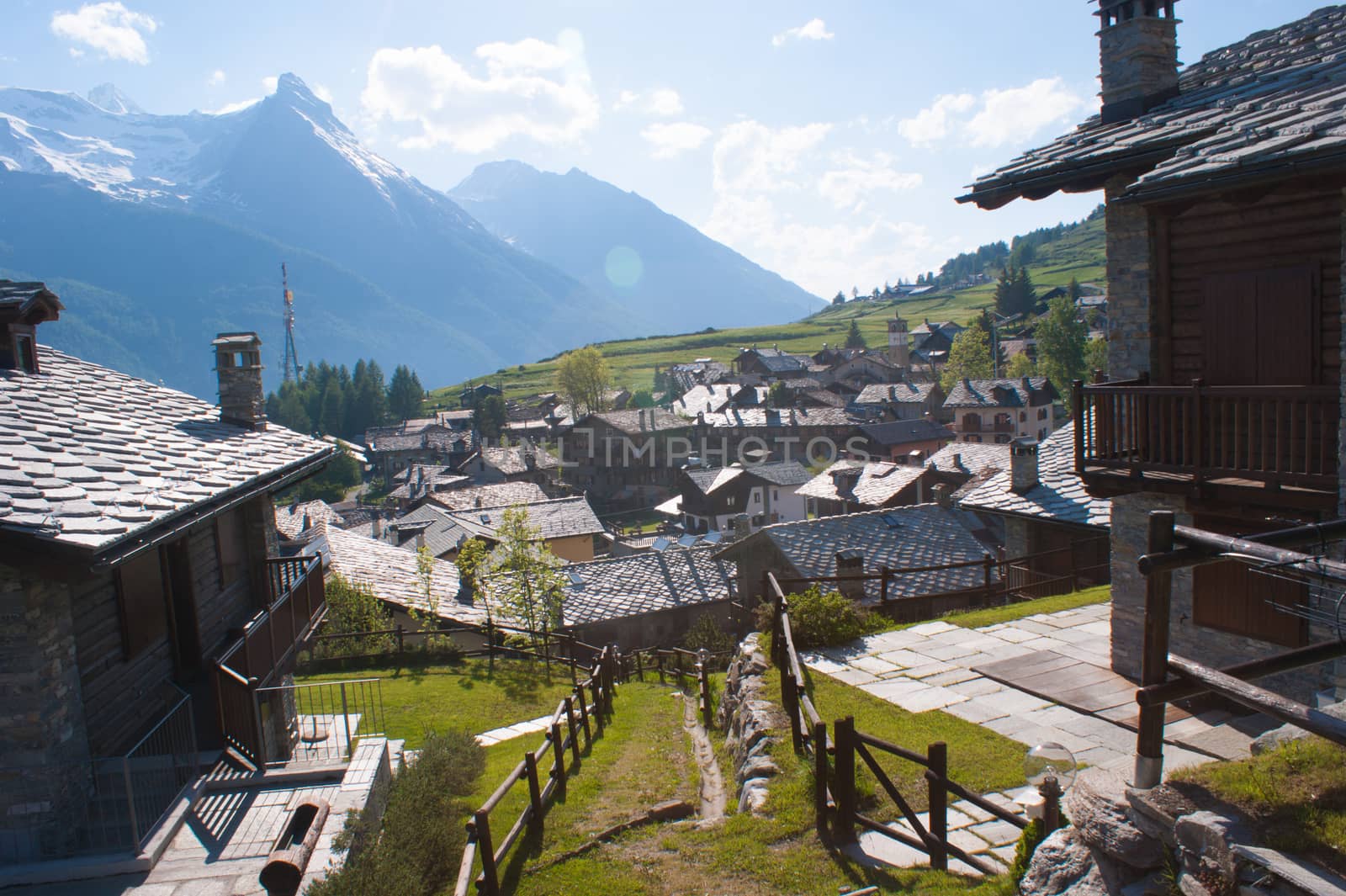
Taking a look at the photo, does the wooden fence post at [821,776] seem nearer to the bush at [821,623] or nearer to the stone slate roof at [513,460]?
the bush at [821,623]

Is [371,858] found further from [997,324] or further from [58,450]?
[997,324]

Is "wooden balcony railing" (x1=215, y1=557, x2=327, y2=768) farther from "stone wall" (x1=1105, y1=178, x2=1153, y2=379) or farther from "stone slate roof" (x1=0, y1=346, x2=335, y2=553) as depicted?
"stone wall" (x1=1105, y1=178, x2=1153, y2=379)

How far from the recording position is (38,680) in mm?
7852

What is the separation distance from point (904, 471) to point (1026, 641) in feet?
133

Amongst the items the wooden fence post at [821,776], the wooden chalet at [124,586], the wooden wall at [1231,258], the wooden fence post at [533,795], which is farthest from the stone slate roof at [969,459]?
the wooden fence post at [821,776]

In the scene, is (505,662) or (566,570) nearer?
(505,662)

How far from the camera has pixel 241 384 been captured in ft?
49.6

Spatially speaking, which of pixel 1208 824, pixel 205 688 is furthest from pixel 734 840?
pixel 205 688

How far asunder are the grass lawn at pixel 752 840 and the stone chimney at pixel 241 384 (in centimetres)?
819

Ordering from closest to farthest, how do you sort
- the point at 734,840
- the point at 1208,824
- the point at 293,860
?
the point at 1208,824
the point at 293,860
the point at 734,840

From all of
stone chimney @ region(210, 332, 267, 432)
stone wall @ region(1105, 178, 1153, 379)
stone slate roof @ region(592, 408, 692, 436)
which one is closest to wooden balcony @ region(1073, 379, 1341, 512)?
stone wall @ region(1105, 178, 1153, 379)

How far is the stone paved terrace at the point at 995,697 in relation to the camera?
26.9 feet

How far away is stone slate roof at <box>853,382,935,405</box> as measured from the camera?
103312 millimetres

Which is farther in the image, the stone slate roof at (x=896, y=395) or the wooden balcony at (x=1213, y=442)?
the stone slate roof at (x=896, y=395)
